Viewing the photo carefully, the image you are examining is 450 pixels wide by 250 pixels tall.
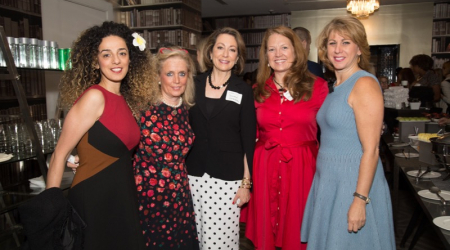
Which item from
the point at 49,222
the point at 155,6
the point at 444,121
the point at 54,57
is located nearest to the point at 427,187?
the point at 444,121

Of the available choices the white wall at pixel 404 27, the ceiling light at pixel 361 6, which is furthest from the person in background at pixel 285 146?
the white wall at pixel 404 27

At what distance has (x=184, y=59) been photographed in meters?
2.27

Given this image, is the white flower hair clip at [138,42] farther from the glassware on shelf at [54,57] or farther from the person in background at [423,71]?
the person in background at [423,71]

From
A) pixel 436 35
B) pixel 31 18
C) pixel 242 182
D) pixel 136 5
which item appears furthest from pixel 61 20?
pixel 436 35

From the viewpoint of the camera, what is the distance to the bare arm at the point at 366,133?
5.71 feet

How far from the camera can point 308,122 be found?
2338 mm

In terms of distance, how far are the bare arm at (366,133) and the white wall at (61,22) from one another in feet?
11.8

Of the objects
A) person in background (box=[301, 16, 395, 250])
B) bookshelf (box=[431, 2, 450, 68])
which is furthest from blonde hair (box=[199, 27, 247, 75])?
bookshelf (box=[431, 2, 450, 68])

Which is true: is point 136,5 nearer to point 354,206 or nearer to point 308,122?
point 308,122

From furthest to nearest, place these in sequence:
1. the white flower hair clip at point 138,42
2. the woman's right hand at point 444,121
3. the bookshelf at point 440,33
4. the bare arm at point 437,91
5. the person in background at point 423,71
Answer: the bookshelf at point 440,33, the bare arm at point 437,91, the person in background at point 423,71, the woman's right hand at point 444,121, the white flower hair clip at point 138,42

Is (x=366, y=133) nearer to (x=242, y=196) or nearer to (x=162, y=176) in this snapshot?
(x=242, y=196)

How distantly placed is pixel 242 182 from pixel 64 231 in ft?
3.81

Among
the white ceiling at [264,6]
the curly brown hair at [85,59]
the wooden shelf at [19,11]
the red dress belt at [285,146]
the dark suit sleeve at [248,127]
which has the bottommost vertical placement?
the red dress belt at [285,146]

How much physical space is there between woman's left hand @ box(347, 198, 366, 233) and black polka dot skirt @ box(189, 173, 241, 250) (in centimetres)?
79
